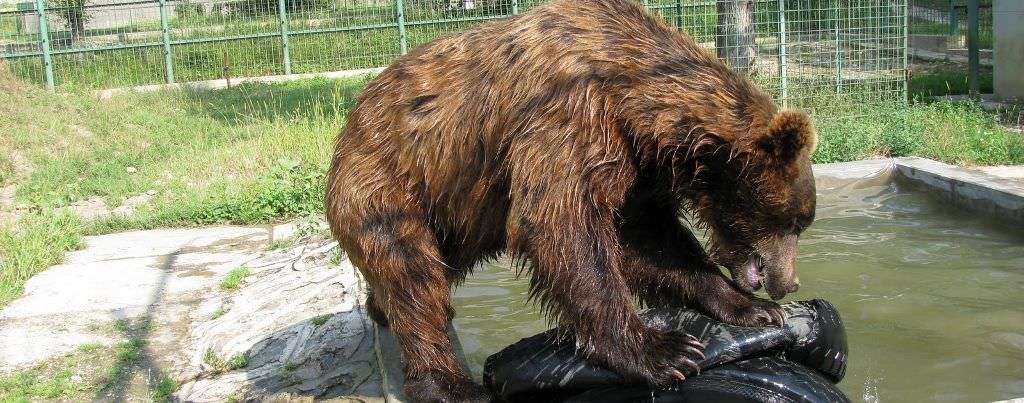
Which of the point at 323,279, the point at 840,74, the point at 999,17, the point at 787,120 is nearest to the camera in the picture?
the point at 787,120

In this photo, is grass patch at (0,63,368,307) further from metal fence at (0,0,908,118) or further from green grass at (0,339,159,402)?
metal fence at (0,0,908,118)

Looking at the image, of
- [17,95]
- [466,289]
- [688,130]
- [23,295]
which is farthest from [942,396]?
[17,95]

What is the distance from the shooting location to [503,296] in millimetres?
6848

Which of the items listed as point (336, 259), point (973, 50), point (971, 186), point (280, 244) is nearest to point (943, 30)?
point (973, 50)

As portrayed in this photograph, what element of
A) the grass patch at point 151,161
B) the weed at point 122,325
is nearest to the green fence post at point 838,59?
the grass patch at point 151,161

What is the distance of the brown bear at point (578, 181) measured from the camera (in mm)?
3848

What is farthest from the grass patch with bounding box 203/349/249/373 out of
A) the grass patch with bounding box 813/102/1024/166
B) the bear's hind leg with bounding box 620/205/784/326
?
the grass patch with bounding box 813/102/1024/166

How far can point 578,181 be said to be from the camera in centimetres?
380

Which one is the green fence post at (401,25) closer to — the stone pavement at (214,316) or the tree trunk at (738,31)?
the tree trunk at (738,31)

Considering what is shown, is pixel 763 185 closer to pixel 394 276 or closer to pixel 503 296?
pixel 394 276

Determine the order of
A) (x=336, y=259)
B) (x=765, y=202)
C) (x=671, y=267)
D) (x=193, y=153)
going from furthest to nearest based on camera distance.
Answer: (x=193, y=153) → (x=336, y=259) → (x=671, y=267) → (x=765, y=202)

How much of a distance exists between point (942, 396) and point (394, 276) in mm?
2841

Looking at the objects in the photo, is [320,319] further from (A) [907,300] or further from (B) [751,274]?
(A) [907,300]

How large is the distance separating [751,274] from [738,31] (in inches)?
343
